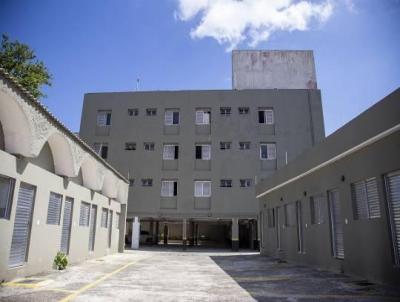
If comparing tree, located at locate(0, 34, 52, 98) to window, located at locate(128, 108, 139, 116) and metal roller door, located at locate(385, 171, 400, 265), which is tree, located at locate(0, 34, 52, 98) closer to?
window, located at locate(128, 108, 139, 116)

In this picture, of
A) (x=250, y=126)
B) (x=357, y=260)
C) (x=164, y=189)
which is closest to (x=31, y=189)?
(x=357, y=260)

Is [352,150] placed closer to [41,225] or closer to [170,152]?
[41,225]

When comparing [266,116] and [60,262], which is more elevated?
[266,116]

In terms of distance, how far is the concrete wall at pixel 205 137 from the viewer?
102ft

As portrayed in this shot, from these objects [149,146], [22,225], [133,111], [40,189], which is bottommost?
[22,225]

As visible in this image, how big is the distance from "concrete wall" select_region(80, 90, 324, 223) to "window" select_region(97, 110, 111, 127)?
46 centimetres

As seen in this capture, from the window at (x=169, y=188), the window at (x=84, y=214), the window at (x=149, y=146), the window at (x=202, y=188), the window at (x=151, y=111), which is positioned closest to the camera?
the window at (x=84, y=214)

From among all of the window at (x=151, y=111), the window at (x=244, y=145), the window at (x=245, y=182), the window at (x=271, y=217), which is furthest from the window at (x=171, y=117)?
the window at (x=271, y=217)

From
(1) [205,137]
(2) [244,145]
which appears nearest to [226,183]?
(2) [244,145]

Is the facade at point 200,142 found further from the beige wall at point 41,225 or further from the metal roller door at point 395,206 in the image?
the metal roller door at point 395,206

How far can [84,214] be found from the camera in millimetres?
16875

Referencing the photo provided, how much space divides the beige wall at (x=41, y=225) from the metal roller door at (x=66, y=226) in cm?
20

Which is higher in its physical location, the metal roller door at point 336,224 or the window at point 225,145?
the window at point 225,145

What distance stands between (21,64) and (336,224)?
2293 centimetres
